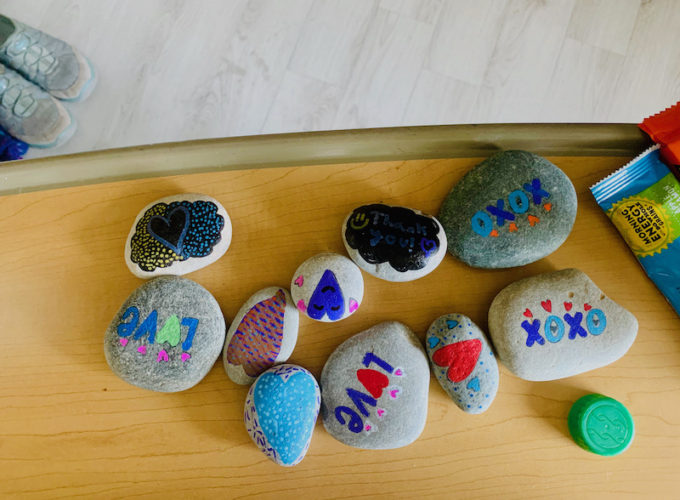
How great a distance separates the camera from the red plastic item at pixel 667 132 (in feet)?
1.71

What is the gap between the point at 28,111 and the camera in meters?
1.02

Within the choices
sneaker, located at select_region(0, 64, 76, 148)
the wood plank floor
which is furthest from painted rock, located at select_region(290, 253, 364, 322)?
sneaker, located at select_region(0, 64, 76, 148)

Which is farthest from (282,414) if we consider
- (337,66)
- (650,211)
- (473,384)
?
(337,66)

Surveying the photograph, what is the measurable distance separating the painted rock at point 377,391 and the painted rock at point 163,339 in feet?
0.48

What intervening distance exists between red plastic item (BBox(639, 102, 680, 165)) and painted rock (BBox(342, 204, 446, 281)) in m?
0.26

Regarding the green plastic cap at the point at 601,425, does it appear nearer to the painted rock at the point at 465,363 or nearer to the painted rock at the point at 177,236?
the painted rock at the point at 465,363

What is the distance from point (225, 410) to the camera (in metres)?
0.54

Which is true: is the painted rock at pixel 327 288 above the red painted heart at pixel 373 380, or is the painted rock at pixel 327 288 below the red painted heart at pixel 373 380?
above

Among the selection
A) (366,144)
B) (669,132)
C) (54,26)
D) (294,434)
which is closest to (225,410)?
(294,434)

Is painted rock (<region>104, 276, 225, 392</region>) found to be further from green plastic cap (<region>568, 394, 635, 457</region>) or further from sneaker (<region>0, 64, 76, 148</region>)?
sneaker (<region>0, 64, 76, 148</region>)

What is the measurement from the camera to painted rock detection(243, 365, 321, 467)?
0.50 m

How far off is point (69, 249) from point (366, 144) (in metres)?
0.37

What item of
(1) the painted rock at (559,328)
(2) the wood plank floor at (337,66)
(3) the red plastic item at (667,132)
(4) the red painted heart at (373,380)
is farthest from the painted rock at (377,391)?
(2) the wood plank floor at (337,66)

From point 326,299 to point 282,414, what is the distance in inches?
5.1
